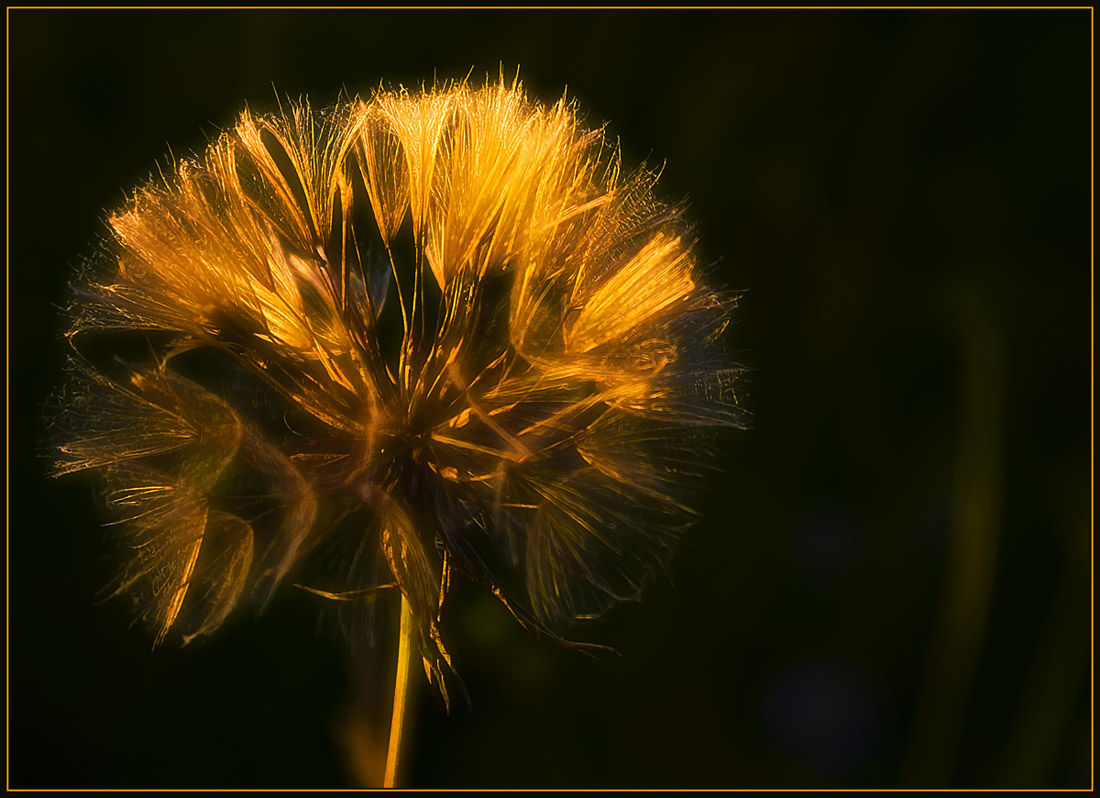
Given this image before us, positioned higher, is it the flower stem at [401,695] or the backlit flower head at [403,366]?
the backlit flower head at [403,366]

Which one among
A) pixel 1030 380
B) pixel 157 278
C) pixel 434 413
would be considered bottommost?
pixel 434 413

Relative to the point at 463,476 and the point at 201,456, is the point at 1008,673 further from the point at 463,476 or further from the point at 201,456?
the point at 201,456

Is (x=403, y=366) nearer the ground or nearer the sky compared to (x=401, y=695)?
nearer the sky

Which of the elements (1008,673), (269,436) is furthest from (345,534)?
(1008,673)

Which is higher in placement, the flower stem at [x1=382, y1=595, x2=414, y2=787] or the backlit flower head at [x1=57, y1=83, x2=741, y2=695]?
the backlit flower head at [x1=57, y1=83, x2=741, y2=695]
